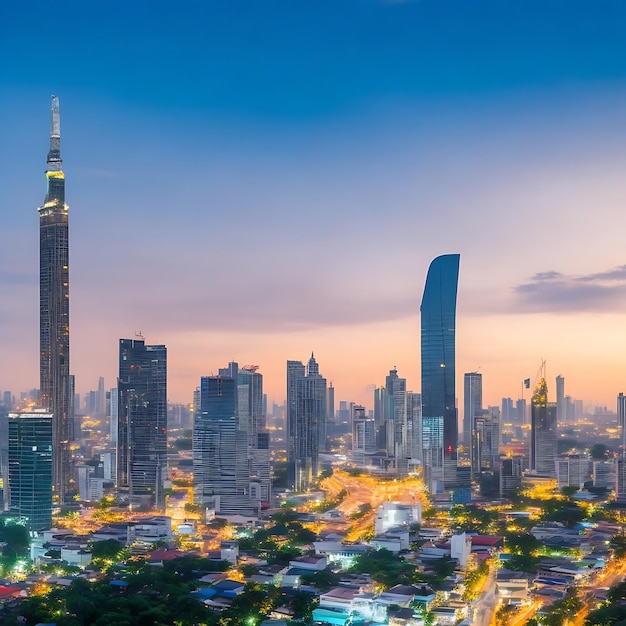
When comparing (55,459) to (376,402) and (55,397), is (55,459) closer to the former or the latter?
(55,397)

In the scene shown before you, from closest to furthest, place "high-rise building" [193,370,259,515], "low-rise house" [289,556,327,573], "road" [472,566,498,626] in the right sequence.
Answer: "road" [472,566,498,626]
"low-rise house" [289,556,327,573]
"high-rise building" [193,370,259,515]

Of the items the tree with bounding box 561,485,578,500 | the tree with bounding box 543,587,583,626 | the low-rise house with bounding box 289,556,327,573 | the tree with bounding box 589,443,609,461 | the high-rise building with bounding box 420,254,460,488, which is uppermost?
the high-rise building with bounding box 420,254,460,488

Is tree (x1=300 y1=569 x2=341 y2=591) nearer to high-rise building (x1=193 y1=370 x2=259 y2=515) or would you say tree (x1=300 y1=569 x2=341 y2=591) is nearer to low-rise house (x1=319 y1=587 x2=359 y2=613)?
low-rise house (x1=319 y1=587 x2=359 y2=613)

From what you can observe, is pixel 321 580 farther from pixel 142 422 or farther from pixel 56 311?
pixel 56 311

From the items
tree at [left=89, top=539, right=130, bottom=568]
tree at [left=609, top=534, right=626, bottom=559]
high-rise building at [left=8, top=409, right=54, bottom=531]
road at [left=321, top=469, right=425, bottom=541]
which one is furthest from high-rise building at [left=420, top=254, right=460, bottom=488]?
tree at [left=89, top=539, right=130, bottom=568]

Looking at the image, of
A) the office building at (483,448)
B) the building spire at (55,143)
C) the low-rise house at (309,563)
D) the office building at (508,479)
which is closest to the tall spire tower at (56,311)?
the building spire at (55,143)

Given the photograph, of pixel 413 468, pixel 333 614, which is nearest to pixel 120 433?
pixel 413 468

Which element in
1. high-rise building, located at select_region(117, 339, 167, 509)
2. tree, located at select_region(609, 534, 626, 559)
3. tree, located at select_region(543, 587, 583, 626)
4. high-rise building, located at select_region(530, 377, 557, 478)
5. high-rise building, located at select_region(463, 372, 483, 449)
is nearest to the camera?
tree, located at select_region(543, 587, 583, 626)

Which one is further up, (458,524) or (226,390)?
(226,390)
